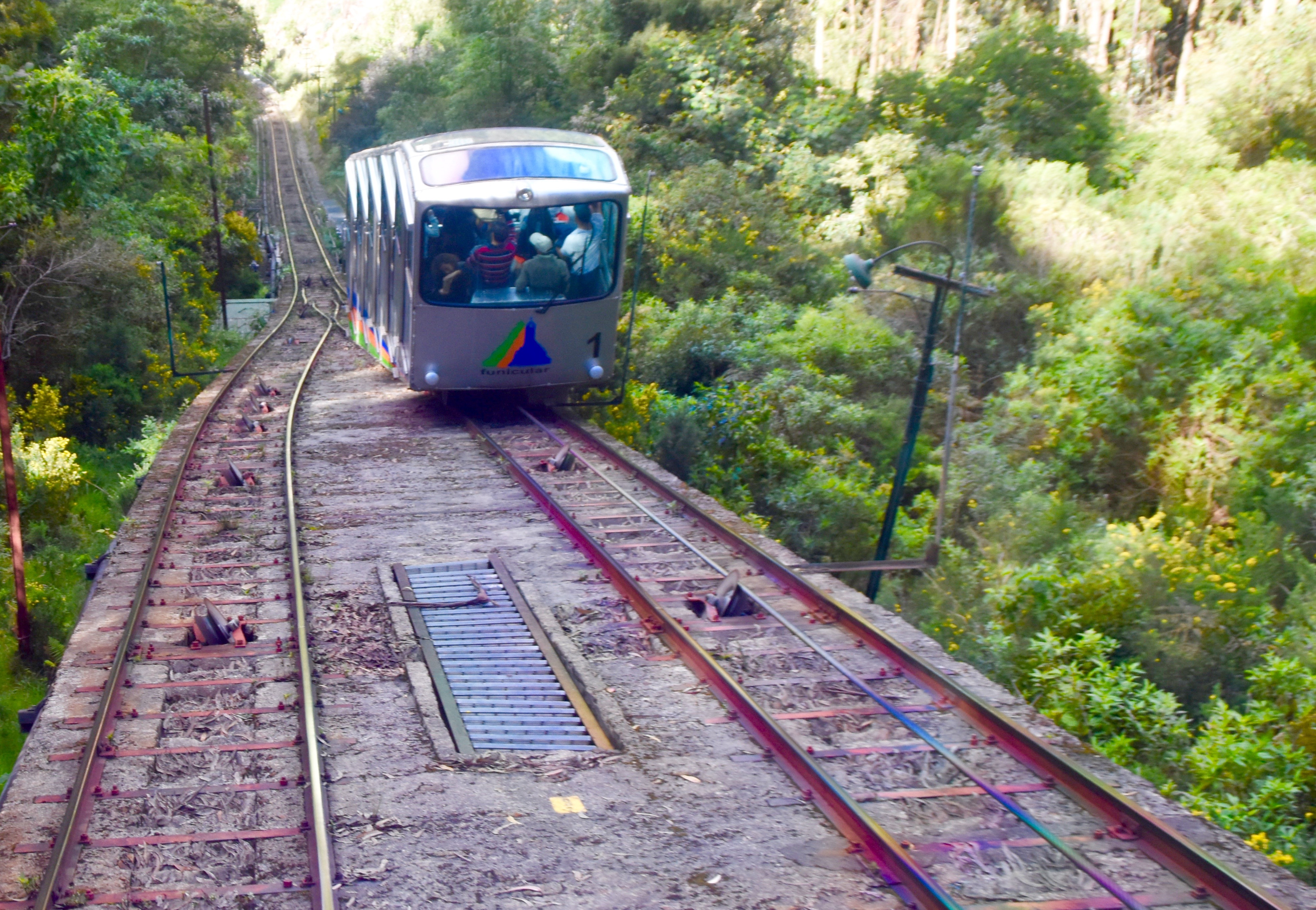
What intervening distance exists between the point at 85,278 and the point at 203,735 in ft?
59.1

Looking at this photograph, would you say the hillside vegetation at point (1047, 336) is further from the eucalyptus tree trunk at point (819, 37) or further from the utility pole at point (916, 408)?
the eucalyptus tree trunk at point (819, 37)

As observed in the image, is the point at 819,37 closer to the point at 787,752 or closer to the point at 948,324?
the point at 948,324

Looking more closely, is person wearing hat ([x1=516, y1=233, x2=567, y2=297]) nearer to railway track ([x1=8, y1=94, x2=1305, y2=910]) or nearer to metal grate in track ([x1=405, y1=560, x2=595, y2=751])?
railway track ([x1=8, y1=94, x2=1305, y2=910])

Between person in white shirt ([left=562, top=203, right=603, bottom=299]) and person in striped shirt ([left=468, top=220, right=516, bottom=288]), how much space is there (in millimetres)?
646

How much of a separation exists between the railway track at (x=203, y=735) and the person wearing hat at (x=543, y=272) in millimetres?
3672

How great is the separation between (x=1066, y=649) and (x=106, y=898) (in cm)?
643

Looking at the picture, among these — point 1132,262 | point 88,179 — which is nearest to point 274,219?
point 88,179

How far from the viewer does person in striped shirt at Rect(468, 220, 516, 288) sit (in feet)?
40.3

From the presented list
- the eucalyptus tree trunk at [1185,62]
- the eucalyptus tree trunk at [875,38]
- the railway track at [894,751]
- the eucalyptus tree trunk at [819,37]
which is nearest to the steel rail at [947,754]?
the railway track at [894,751]

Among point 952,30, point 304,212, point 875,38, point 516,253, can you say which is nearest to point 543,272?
point 516,253

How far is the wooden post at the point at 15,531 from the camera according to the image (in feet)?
30.8

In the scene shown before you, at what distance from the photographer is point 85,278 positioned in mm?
21031

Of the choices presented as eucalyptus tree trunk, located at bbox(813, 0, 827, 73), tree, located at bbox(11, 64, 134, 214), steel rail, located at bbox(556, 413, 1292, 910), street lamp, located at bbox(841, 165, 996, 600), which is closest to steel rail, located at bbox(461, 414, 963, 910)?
steel rail, located at bbox(556, 413, 1292, 910)

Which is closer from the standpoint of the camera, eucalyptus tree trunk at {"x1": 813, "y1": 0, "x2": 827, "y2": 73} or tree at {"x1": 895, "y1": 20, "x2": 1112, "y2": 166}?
tree at {"x1": 895, "y1": 20, "x2": 1112, "y2": 166}
